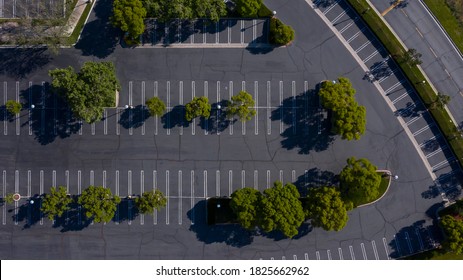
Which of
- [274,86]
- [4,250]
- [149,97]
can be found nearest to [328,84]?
[274,86]

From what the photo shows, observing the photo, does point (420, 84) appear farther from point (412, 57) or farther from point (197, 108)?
point (197, 108)

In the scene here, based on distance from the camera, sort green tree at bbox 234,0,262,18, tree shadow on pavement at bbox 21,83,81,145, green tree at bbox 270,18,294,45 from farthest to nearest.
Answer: tree shadow on pavement at bbox 21,83,81,145, green tree at bbox 270,18,294,45, green tree at bbox 234,0,262,18

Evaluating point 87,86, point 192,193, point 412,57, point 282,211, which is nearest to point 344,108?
point 412,57

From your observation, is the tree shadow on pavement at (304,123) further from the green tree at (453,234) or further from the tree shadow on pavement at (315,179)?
the green tree at (453,234)

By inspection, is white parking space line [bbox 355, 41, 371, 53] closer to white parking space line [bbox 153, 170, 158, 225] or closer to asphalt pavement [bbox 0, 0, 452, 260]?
asphalt pavement [bbox 0, 0, 452, 260]

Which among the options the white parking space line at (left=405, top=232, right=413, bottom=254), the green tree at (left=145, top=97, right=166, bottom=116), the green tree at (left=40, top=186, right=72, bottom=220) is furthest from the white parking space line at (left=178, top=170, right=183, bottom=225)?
the white parking space line at (left=405, top=232, right=413, bottom=254)

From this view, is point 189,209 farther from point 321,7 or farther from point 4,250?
point 321,7
